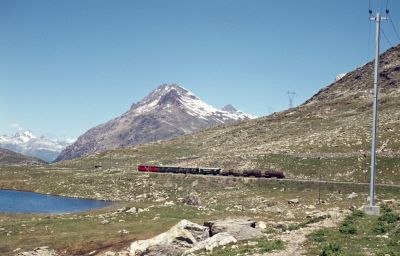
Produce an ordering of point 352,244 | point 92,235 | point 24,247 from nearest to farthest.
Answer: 1. point 352,244
2. point 24,247
3. point 92,235

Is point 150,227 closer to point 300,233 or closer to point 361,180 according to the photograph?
point 300,233

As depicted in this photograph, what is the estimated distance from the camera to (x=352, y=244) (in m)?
31.7

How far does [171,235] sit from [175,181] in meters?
84.3

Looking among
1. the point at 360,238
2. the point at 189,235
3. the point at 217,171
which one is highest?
the point at 217,171

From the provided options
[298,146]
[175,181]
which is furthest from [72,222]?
[298,146]

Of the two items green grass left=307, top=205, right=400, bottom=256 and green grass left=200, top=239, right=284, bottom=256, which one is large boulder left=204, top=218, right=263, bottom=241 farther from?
green grass left=307, top=205, right=400, bottom=256

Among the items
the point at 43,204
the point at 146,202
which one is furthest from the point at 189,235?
the point at 43,204

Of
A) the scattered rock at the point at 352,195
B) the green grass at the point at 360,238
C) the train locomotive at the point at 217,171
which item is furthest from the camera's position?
the train locomotive at the point at 217,171

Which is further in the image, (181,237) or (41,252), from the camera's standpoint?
(41,252)

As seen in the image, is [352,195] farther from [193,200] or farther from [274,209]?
[193,200]

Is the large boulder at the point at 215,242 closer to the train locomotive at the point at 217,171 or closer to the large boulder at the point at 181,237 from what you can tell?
the large boulder at the point at 181,237

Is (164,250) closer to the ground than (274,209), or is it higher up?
closer to the ground

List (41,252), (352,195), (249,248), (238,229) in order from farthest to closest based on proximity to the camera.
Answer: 1. (352,195)
2. (41,252)
3. (238,229)
4. (249,248)

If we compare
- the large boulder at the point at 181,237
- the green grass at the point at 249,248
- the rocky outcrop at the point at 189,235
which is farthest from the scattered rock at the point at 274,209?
the green grass at the point at 249,248
